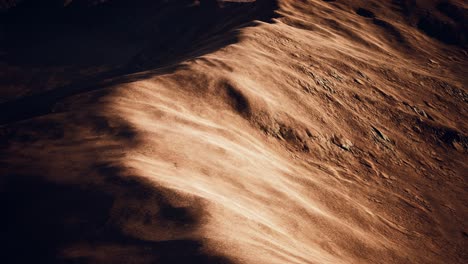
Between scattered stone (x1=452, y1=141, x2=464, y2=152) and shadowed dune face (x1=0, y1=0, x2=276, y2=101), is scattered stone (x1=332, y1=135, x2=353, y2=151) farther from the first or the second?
shadowed dune face (x1=0, y1=0, x2=276, y2=101)

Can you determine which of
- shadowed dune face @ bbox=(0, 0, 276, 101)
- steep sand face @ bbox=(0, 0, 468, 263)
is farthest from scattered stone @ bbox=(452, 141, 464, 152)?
shadowed dune face @ bbox=(0, 0, 276, 101)

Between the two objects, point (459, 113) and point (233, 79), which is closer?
point (233, 79)

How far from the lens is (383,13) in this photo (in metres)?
20.7

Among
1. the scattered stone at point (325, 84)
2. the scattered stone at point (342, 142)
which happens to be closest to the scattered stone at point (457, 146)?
the scattered stone at point (342, 142)

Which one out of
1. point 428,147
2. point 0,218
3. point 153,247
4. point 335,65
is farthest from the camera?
point 335,65

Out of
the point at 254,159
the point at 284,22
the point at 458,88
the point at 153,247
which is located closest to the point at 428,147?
the point at 458,88

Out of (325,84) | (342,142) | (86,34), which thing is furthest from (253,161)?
(86,34)

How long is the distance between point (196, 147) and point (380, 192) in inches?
188

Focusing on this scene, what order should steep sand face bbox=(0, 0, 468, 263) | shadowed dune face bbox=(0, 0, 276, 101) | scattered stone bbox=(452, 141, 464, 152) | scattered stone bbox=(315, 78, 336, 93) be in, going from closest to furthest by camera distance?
steep sand face bbox=(0, 0, 468, 263) → scattered stone bbox=(452, 141, 464, 152) → scattered stone bbox=(315, 78, 336, 93) → shadowed dune face bbox=(0, 0, 276, 101)

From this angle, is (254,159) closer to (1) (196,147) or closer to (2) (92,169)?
(1) (196,147)

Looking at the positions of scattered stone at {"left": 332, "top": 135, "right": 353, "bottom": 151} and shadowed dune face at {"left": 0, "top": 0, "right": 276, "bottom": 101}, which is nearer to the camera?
scattered stone at {"left": 332, "top": 135, "right": 353, "bottom": 151}

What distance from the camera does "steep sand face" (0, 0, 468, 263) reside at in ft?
14.1

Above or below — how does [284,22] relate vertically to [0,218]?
above

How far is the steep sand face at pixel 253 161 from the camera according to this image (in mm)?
4312
